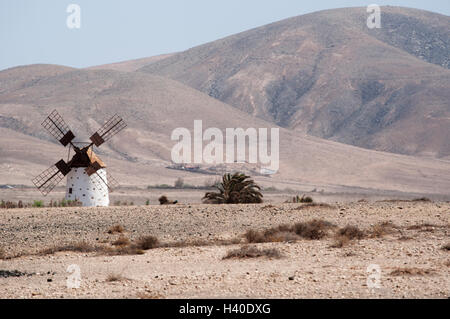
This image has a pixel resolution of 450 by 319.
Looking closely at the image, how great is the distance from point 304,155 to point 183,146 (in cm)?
1668

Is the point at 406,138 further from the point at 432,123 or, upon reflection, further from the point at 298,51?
the point at 298,51

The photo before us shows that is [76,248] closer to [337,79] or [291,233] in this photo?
[291,233]

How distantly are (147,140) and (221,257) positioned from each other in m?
86.2

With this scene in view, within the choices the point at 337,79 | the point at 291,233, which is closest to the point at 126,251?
the point at 291,233

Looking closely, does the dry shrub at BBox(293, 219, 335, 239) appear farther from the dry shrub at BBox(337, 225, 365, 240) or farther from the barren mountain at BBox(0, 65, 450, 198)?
the barren mountain at BBox(0, 65, 450, 198)

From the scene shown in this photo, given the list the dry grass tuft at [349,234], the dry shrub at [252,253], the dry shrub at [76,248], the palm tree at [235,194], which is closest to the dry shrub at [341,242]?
the dry grass tuft at [349,234]

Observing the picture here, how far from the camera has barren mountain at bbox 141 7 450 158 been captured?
13425 centimetres

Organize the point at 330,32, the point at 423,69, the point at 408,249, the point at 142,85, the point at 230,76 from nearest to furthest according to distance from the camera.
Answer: the point at 408,249 → the point at 142,85 → the point at 423,69 → the point at 230,76 → the point at 330,32

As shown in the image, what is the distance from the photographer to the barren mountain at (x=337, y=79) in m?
134

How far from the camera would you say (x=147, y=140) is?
4050 inches

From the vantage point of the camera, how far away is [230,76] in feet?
554

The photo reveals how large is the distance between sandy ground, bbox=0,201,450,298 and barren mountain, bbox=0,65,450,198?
47171 mm

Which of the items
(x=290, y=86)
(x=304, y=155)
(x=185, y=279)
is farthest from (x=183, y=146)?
(x=185, y=279)

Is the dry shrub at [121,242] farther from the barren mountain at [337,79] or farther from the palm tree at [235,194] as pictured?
the barren mountain at [337,79]
